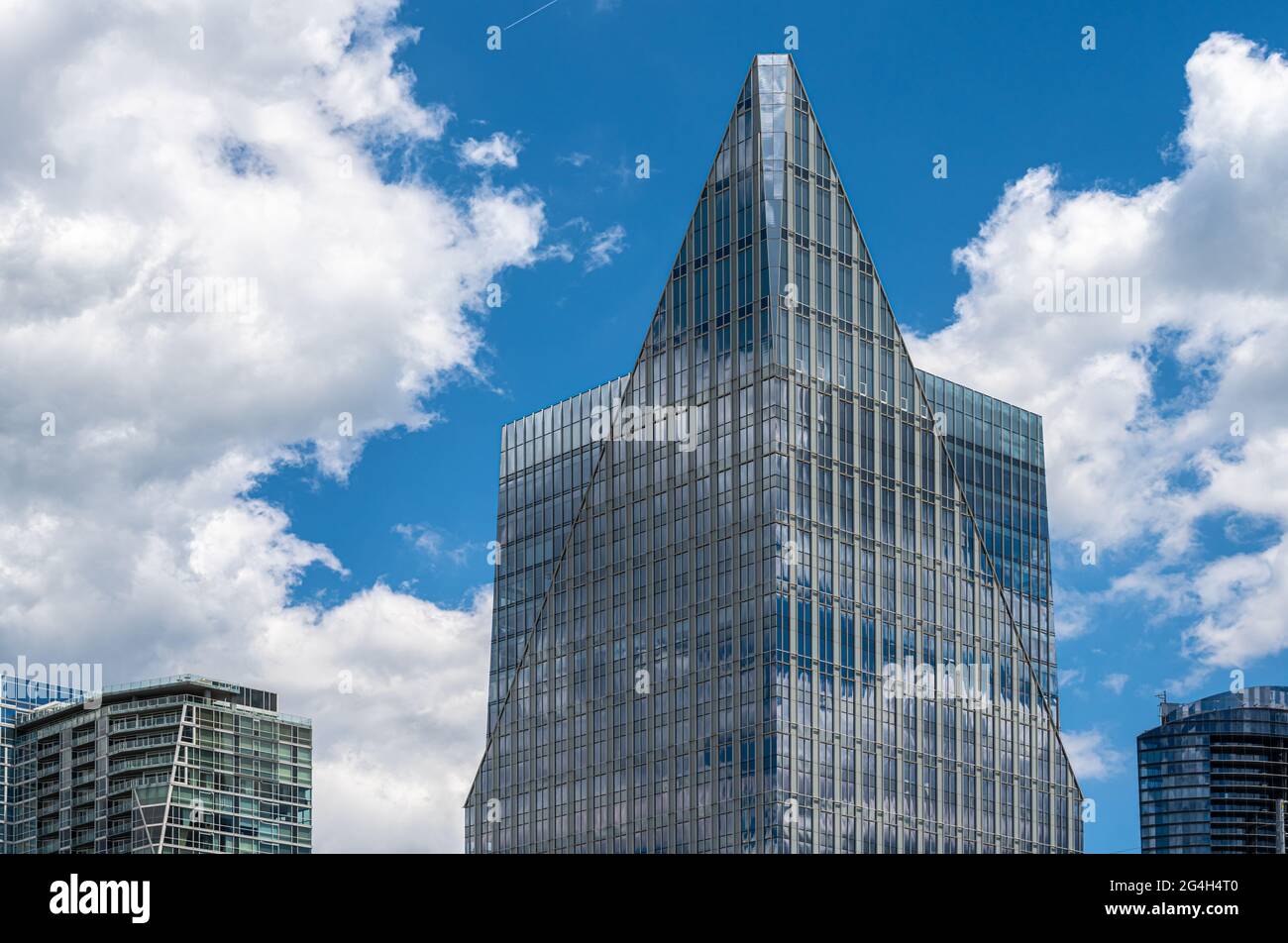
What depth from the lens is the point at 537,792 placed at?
191m

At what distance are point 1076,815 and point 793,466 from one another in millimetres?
51965

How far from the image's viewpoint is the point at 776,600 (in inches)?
6609

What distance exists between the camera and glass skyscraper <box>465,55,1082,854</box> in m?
170

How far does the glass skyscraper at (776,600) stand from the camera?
16962cm

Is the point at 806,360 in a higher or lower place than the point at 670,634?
higher

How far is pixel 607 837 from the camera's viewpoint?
17988 cm

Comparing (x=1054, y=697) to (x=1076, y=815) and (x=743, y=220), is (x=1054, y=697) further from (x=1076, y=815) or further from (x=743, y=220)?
(x=743, y=220)
